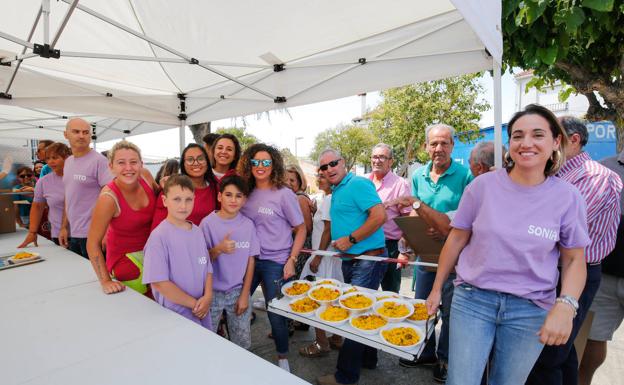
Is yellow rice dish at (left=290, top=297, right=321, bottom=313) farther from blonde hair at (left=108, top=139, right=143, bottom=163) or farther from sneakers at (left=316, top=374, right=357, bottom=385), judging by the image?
blonde hair at (left=108, top=139, right=143, bottom=163)

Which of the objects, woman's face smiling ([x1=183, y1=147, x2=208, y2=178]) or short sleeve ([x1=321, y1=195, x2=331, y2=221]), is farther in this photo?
short sleeve ([x1=321, y1=195, x2=331, y2=221])

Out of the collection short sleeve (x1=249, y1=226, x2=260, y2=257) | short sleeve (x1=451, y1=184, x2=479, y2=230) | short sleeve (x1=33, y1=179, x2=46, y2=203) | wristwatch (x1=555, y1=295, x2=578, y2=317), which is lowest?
wristwatch (x1=555, y1=295, x2=578, y2=317)

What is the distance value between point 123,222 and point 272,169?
1.12 m

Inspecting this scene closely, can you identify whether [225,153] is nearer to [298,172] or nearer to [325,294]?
[298,172]

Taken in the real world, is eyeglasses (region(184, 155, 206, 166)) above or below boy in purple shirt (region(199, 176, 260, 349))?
above

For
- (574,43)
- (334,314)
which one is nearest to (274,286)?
(334,314)

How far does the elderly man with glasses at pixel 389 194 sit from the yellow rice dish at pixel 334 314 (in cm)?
129

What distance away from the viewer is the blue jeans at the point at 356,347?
7.44 ft

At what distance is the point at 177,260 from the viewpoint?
72.0 inches

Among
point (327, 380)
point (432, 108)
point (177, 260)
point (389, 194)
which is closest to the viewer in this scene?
point (177, 260)

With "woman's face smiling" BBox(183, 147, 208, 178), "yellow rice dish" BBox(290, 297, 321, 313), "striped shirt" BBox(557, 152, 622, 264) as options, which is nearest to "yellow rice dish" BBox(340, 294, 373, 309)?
"yellow rice dish" BBox(290, 297, 321, 313)

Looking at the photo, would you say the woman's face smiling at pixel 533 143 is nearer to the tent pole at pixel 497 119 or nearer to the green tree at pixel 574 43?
the tent pole at pixel 497 119

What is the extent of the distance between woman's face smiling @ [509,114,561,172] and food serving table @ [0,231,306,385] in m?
1.29

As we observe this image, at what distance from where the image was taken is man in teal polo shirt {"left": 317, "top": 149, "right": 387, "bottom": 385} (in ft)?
7.54
